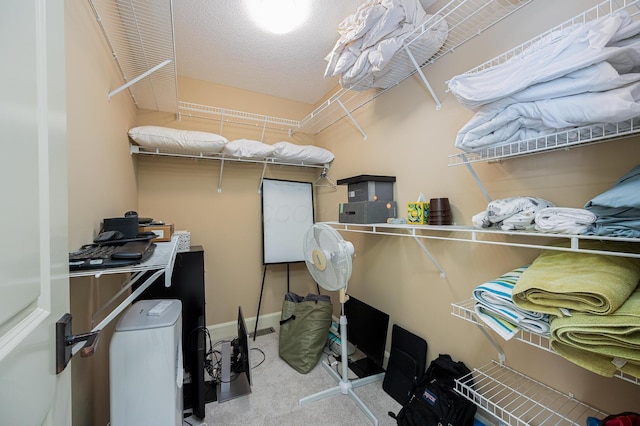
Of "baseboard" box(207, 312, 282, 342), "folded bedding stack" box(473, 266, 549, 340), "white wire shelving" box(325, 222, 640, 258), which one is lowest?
"baseboard" box(207, 312, 282, 342)

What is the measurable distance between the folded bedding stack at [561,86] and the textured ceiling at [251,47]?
1.20 m

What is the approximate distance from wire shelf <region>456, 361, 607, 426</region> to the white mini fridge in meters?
1.27

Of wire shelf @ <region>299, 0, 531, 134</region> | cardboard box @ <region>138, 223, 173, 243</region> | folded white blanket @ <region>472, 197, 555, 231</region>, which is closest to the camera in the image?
folded white blanket @ <region>472, 197, 555, 231</region>

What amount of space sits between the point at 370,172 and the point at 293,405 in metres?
1.84

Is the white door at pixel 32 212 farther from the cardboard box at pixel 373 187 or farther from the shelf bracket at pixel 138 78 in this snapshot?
the cardboard box at pixel 373 187

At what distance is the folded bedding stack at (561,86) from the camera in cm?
73

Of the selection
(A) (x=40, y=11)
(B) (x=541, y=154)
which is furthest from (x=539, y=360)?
(A) (x=40, y=11)

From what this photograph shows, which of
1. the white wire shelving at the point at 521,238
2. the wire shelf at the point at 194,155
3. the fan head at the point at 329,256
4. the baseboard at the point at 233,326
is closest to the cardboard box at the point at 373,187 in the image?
the white wire shelving at the point at 521,238

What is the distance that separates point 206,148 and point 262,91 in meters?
1.06

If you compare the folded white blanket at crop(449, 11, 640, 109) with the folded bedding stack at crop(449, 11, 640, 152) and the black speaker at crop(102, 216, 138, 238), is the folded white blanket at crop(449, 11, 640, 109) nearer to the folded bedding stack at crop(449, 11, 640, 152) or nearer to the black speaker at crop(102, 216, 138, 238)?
the folded bedding stack at crop(449, 11, 640, 152)

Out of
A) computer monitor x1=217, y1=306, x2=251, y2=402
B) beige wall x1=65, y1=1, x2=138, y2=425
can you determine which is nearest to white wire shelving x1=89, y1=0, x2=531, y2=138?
beige wall x1=65, y1=1, x2=138, y2=425

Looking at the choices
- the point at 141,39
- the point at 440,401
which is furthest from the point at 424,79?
the point at 440,401

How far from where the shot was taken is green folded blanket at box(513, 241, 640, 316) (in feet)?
2.30

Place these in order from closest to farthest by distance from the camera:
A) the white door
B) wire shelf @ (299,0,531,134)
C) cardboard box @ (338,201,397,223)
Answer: the white door
wire shelf @ (299,0,531,134)
cardboard box @ (338,201,397,223)
